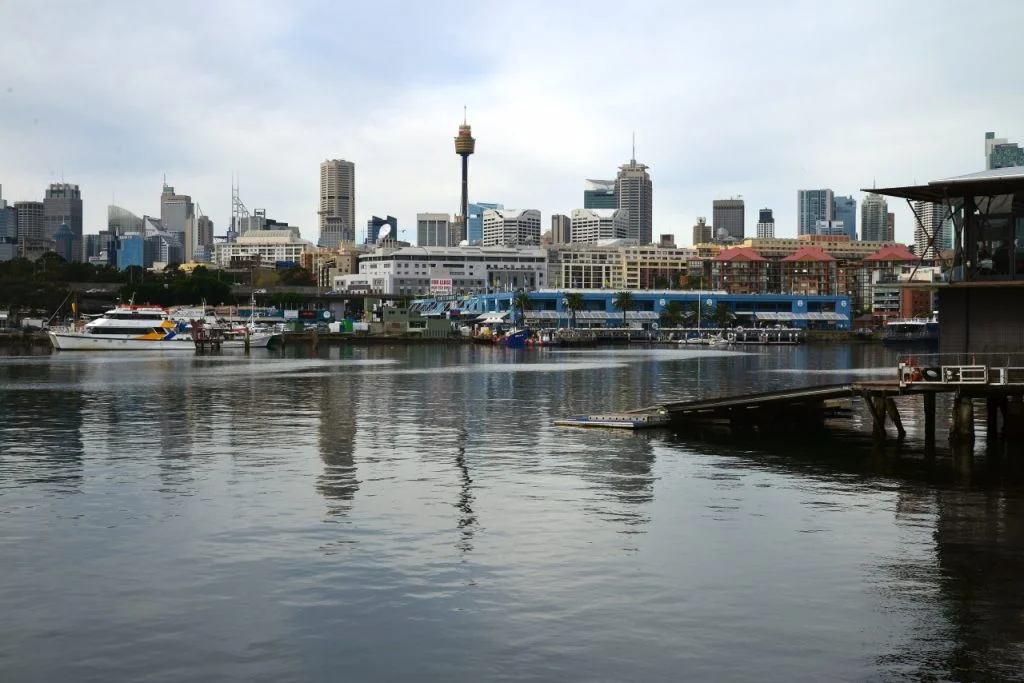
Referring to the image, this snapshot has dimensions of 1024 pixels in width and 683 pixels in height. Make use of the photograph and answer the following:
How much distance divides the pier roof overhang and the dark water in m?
10.1

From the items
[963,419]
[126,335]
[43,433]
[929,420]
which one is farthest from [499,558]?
[126,335]

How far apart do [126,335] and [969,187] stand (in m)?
130

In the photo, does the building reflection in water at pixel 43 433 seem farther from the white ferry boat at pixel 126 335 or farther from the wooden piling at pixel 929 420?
the white ferry boat at pixel 126 335

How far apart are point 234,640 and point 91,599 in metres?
4.30

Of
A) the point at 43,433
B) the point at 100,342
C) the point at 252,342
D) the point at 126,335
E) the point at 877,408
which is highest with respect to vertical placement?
the point at 126,335

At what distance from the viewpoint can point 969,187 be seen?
137 ft

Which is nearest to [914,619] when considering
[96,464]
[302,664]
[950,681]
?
[950,681]

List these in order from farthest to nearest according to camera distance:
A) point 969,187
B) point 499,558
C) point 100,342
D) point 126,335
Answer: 1. point 126,335
2. point 100,342
3. point 969,187
4. point 499,558

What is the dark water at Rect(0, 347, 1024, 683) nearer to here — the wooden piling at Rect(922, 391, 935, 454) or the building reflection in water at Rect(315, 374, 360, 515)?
the building reflection in water at Rect(315, 374, 360, 515)

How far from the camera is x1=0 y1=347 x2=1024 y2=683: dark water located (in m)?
18.6

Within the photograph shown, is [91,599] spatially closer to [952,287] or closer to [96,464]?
[96,464]

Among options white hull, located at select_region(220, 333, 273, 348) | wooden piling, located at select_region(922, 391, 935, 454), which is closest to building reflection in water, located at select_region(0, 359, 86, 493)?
wooden piling, located at select_region(922, 391, 935, 454)

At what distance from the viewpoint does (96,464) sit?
131ft

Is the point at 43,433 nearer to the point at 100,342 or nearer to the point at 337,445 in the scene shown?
the point at 337,445
